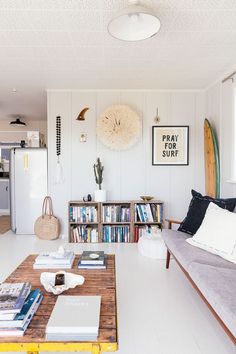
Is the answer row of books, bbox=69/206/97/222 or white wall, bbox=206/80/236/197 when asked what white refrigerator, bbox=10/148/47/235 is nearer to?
row of books, bbox=69/206/97/222

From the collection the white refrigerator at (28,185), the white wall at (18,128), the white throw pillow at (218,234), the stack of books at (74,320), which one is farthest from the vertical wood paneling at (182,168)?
the white wall at (18,128)

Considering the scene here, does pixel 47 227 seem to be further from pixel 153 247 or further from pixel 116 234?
pixel 153 247

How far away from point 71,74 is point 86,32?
46.2 inches

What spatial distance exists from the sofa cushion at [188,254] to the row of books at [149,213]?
1.27 meters

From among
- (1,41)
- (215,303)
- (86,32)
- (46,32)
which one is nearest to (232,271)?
(215,303)

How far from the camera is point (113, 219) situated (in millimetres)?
4055

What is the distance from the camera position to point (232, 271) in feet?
6.09

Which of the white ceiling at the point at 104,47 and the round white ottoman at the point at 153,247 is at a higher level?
the white ceiling at the point at 104,47

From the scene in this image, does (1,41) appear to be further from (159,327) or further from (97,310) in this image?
(159,327)

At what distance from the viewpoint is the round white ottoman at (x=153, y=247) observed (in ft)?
11.0

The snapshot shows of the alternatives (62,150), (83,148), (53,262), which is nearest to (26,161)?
(62,150)

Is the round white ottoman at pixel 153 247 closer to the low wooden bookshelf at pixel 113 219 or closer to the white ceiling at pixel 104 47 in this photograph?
the low wooden bookshelf at pixel 113 219

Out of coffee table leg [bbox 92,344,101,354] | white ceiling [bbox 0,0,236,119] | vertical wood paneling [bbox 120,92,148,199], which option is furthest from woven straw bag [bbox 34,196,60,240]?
coffee table leg [bbox 92,344,101,354]

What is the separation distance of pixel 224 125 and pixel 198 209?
1.44 meters
